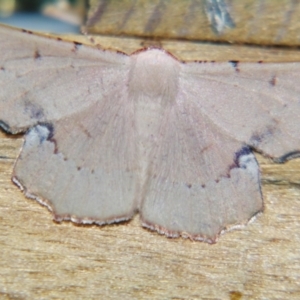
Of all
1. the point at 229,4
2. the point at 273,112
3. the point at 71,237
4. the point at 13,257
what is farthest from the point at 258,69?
the point at 13,257

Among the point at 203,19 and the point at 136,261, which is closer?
the point at 136,261

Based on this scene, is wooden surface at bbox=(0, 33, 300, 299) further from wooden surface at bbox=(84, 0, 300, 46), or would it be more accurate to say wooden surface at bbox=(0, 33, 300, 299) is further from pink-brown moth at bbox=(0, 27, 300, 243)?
wooden surface at bbox=(84, 0, 300, 46)

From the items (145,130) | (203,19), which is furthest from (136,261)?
(203,19)

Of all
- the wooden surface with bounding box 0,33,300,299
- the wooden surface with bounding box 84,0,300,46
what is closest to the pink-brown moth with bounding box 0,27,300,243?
the wooden surface with bounding box 0,33,300,299

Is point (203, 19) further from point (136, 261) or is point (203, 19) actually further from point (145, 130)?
point (136, 261)

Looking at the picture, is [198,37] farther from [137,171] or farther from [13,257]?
[13,257]

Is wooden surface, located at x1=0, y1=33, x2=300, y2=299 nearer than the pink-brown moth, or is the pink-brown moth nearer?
wooden surface, located at x1=0, y1=33, x2=300, y2=299
